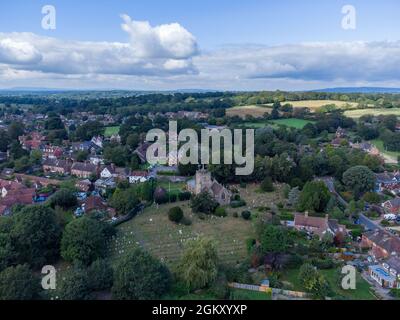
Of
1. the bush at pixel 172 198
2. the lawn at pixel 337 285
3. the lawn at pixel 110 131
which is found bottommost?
the lawn at pixel 337 285

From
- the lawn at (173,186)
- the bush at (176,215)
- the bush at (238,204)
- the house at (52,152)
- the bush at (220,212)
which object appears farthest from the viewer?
the house at (52,152)

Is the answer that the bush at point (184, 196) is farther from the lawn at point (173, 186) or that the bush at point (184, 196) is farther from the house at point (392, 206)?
the house at point (392, 206)

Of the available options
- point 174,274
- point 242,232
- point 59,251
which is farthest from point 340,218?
point 59,251

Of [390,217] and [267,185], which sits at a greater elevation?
[267,185]

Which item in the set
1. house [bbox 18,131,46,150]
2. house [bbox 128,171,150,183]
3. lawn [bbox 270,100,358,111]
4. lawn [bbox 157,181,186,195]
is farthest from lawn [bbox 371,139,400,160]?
house [bbox 18,131,46,150]

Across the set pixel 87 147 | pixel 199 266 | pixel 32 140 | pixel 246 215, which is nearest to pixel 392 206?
pixel 246 215

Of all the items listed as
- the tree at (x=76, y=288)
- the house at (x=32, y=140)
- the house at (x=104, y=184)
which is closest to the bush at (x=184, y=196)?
the house at (x=104, y=184)

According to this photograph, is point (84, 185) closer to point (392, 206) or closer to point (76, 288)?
point (76, 288)
